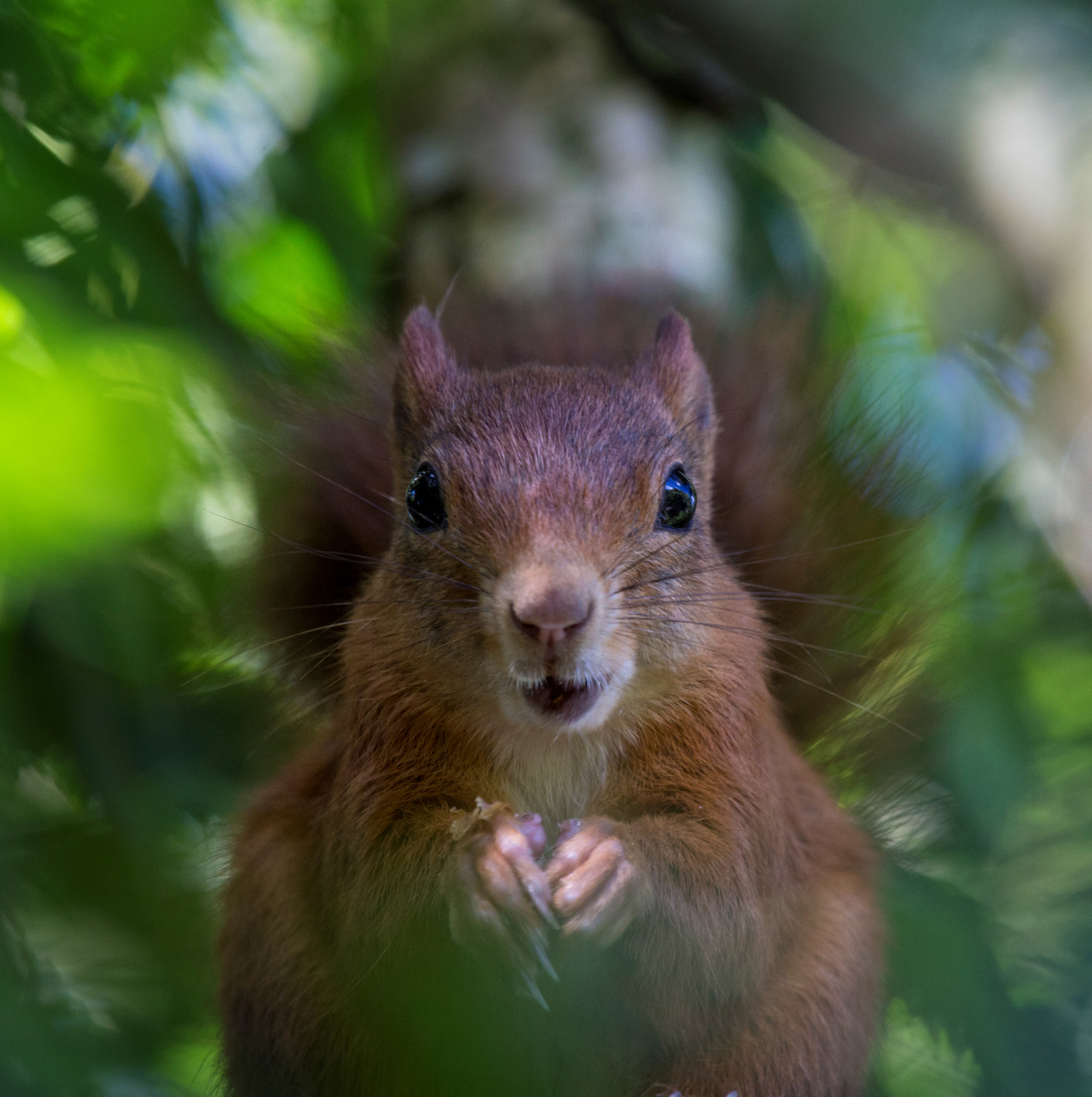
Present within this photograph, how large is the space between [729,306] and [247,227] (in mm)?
1042

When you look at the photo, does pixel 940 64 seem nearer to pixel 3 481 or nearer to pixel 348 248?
pixel 3 481

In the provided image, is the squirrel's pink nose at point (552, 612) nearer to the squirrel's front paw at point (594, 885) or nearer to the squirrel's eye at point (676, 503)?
the squirrel's front paw at point (594, 885)

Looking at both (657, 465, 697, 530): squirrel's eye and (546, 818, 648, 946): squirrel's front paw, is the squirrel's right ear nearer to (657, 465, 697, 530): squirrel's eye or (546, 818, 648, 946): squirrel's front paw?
(657, 465, 697, 530): squirrel's eye

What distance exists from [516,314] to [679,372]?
0.51 m

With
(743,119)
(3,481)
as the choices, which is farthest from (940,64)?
(743,119)

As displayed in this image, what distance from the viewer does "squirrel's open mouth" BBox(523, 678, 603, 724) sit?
1473mm

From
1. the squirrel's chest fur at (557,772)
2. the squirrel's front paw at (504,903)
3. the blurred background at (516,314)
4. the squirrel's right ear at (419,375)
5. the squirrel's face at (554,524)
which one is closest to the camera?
the blurred background at (516,314)

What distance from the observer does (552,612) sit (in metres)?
1.35

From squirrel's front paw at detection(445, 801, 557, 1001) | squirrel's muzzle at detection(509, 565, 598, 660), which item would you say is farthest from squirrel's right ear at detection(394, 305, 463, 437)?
squirrel's front paw at detection(445, 801, 557, 1001)

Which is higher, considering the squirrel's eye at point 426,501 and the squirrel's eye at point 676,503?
the squirrel's eye at point 676,503

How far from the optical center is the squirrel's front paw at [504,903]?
1334 mm

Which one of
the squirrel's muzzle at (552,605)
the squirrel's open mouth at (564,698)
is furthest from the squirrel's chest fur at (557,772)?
the squirrel's muzzle at (552,605)

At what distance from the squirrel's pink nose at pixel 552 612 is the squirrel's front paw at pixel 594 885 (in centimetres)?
26

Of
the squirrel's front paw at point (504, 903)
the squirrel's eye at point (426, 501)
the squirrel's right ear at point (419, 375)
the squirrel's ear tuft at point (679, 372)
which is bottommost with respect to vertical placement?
the squirrel's front paw at point (504, 903)
